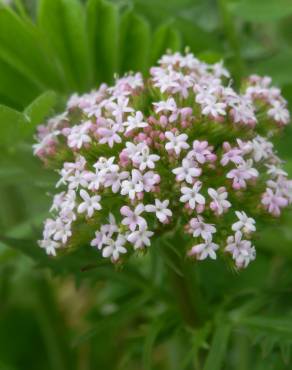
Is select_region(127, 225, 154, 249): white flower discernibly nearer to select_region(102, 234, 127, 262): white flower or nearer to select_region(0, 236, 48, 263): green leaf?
select_region(102, 234, 127, 262): white flower

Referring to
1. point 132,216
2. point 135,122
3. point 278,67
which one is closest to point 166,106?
point 135,122

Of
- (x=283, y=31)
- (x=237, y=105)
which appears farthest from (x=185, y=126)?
(x=283, y=31)

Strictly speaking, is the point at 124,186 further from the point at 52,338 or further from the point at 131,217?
the point at 52,338

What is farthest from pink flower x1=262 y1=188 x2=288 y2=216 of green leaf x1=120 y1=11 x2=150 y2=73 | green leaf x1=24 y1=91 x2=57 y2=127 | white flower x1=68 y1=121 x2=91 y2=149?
green leaf x1=120 y1=11 x2=150 y2=73

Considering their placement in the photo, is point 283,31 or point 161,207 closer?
point 161,207

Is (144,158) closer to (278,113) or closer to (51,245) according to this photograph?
(51,245)

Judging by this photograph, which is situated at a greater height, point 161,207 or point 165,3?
point 165,3
